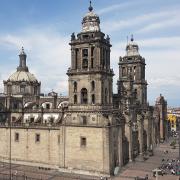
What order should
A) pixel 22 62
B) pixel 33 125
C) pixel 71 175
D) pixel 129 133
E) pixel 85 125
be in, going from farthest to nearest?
pixel 22 62
pixel 129 133
pixel 33 125
pixel 85 125
pixel 71 175

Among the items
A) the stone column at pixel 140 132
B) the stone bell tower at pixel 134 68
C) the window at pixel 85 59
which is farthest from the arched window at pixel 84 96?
the stone bell tower at pixel 134 68

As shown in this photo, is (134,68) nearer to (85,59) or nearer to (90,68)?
A: (85,59)

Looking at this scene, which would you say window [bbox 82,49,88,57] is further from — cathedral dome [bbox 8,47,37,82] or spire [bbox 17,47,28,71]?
spire [bbox 17,47,28,71]

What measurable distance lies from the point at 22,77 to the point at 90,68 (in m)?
34.4

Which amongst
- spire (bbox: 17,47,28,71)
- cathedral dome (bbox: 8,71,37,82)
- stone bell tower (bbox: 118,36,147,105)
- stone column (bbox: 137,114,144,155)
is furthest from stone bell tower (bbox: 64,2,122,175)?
spire (bbox: 17,47,28,71)

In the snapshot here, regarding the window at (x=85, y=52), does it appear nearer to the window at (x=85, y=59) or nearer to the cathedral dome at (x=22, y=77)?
the window at (x=85, y=59)

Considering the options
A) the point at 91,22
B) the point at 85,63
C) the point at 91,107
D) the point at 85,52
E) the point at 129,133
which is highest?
the point at 91,22

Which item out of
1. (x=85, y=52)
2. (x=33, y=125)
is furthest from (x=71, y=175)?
(x=85, y=52)

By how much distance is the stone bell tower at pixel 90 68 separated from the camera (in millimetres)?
54406

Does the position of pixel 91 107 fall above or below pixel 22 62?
below

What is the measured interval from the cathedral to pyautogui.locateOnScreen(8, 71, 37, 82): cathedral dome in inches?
444

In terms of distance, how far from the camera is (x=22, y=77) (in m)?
83.8

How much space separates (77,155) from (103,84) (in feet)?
44.6

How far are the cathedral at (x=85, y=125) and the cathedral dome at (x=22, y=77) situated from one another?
11.3 m
